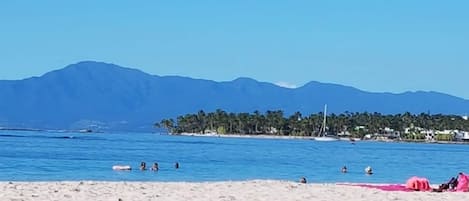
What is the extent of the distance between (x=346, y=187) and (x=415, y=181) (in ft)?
6.38

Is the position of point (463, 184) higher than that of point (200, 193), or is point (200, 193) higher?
point (463, 184)

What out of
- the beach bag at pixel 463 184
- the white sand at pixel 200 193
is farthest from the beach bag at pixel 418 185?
the white sand at pixel 200 193

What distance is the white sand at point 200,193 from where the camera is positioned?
21.8 metres

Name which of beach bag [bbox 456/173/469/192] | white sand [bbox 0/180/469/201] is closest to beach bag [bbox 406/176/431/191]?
beach bag [bbox 456/173/469/192]

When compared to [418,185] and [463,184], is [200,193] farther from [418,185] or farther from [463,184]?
[463,184]

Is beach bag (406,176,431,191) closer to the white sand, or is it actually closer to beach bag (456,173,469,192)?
beach bag (456,173,469,192)

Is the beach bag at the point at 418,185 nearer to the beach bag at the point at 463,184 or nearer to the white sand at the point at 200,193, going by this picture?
the beach bag at the point at 463,184

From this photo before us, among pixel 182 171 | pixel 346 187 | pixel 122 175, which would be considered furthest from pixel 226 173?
pixel 346 187

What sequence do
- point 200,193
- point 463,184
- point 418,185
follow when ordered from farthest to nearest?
point 418,185 → point 463,184 → point 200,193

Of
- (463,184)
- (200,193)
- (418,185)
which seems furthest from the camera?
(418,185)

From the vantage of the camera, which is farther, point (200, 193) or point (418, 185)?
point (418, 185)

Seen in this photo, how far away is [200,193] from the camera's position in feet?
79.0

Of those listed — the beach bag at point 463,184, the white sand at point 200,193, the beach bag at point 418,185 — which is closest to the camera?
the white sand at point 200,193

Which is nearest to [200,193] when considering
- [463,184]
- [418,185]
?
[418,185]
